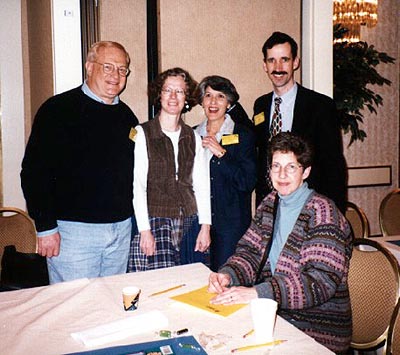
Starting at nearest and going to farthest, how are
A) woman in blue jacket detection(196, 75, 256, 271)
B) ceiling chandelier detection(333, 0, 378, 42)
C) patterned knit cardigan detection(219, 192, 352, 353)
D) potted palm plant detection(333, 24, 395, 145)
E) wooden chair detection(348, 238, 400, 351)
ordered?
patterned knit cardigan detection(219, 192, 352, 353), wooden chair detection(348, 238, 400, 351), woman in blue jacket detection(196, 75, 256, 271), ceiling chandelier detection(333, 0, 378, 42), potted palm plant detection(333, 24, 395, 145)

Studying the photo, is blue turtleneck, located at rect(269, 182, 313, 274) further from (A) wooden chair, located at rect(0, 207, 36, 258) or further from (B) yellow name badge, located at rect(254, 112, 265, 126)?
(A) wooden chair, located at rect(0, 207, 36, 258)

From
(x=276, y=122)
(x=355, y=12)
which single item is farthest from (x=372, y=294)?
(x=355, y=12)

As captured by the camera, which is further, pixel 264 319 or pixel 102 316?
pixel 102 316

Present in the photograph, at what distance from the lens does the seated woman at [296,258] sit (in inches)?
65.3

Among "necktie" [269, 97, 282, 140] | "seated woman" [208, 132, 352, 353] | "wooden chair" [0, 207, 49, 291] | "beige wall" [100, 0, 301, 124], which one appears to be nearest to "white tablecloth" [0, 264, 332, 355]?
"seated woman" [208, 132, 352, 353]

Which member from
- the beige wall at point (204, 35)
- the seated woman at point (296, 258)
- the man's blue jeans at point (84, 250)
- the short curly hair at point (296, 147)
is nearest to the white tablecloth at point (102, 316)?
the seated woman at point (296, 258)

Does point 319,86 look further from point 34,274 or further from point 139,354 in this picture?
point 139,354

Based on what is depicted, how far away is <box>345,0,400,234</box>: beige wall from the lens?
548 centimetres

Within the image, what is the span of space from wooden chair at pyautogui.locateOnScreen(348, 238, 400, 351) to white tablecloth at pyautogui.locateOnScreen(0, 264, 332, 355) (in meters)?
0.64

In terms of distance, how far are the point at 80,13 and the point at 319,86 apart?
1.80m

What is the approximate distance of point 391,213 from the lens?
3.32 metres

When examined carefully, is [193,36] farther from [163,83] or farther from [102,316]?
[102,316]

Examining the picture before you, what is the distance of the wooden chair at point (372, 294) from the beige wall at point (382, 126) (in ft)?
12.0

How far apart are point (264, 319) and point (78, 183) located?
54.0 inches
